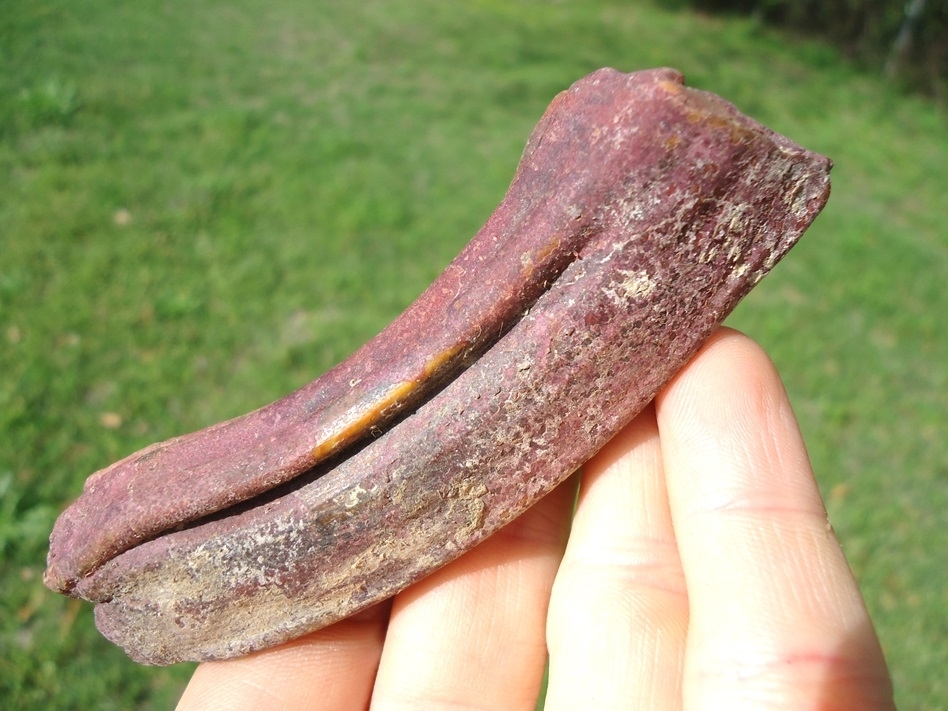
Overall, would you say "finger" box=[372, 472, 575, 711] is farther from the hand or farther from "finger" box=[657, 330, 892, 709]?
"finger" box=[657, 330, 892, 709]

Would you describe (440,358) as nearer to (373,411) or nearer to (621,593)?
(373,411)

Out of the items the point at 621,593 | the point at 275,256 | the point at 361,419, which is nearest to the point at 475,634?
the point at 621,593

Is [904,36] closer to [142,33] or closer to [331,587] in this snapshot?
[142,33]

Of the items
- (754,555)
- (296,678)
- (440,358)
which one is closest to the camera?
(754,555)

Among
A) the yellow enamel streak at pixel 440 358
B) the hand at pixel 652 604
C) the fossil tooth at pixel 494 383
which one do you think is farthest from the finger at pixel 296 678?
the yellow enamel streak at pixel 440 358

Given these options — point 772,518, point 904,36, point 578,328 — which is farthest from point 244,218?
point 904,36

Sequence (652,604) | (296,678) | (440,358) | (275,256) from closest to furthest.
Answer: (440,358) → (652,604) → (296,678) → (275,256)

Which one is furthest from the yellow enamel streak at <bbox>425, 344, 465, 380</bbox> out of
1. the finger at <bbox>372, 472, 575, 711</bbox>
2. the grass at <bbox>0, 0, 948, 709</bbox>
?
the grass at <bbox>0, 0, 948, 709</bbox>
